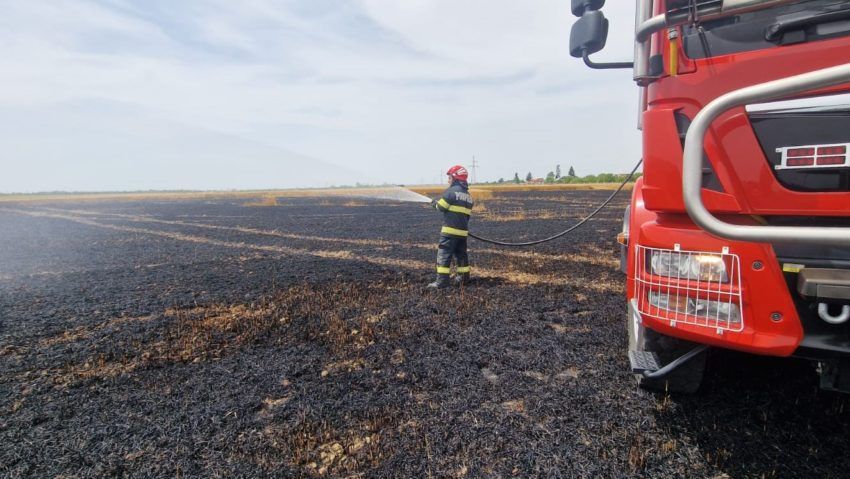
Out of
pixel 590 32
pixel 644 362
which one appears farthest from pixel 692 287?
pixel 590 32

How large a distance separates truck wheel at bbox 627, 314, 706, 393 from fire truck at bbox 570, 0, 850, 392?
26cm

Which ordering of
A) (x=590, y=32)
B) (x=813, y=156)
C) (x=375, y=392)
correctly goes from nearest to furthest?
(x=813, y=156), (x=590, y=32), (x=375, y=392)

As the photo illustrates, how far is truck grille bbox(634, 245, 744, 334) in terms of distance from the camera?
1.98 m

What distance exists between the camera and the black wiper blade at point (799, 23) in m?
1.90

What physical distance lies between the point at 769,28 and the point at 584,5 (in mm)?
943

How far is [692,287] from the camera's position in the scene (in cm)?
206

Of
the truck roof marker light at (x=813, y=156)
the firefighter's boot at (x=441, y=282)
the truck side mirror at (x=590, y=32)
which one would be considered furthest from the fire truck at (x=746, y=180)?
the firefighter's boot at (x=441, y=282)

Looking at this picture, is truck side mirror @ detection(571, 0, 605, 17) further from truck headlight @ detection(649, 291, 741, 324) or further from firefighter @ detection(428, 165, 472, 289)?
firefighter @ detection(428, 165, 472, 289)

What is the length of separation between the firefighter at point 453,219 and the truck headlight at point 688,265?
13.4 ft

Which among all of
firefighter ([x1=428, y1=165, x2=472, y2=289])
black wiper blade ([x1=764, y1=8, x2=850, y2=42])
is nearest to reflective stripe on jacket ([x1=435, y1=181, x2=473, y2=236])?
firefighter ([x1=428, y1=165, x2=472, y2=289])

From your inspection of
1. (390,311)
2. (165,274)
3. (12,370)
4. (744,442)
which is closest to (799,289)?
(744,442)

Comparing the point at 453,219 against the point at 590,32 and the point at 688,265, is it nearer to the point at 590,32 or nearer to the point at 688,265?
the point at 590,32

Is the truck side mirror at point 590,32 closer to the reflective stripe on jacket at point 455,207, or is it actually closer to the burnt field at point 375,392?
the burnt field at point 375,392

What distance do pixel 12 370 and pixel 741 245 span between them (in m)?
5.44
